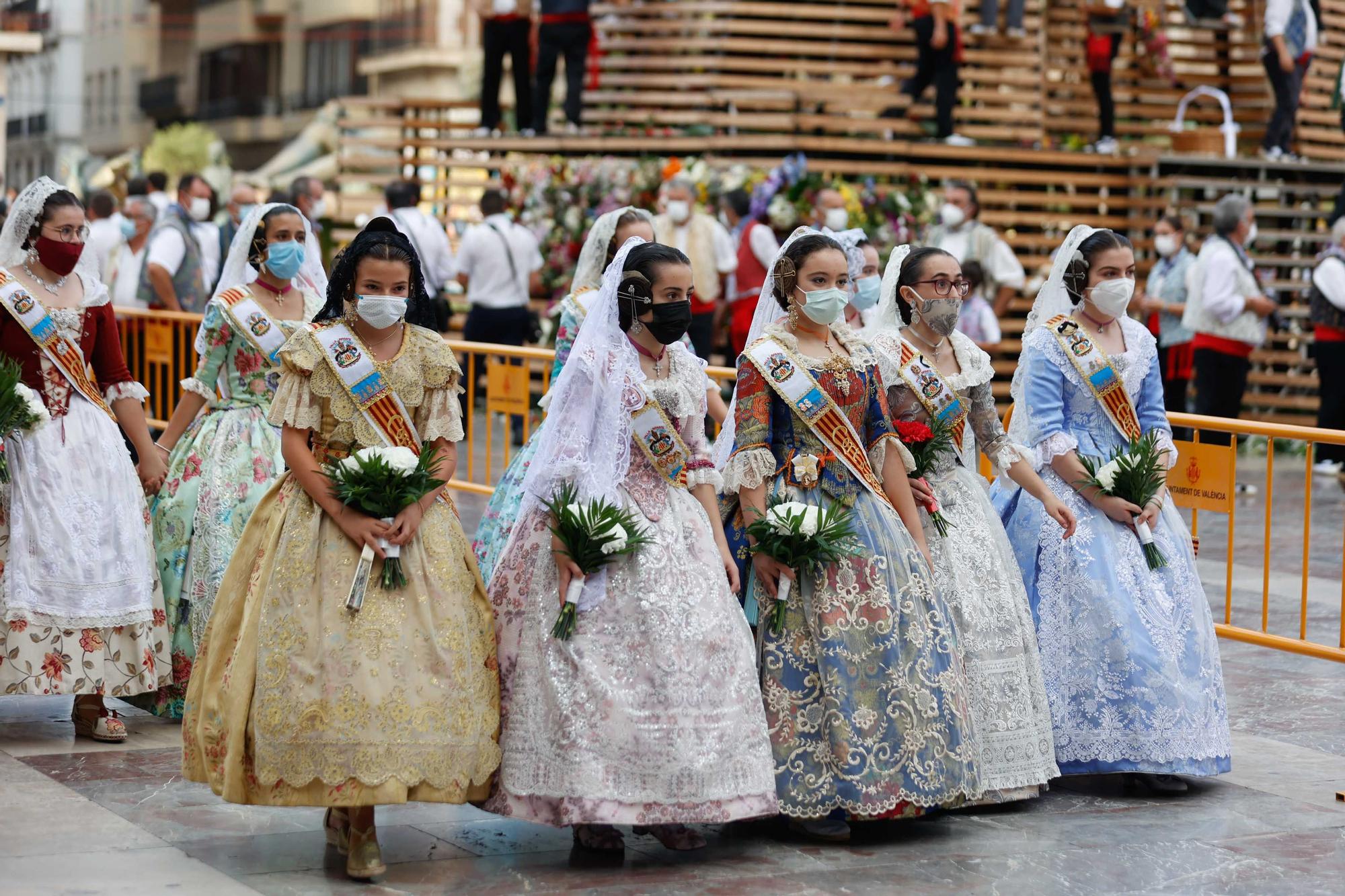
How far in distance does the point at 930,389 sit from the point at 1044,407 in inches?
24.2

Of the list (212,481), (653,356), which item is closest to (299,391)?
(653,356)

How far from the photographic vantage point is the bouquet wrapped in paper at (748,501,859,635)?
5703 millimetres

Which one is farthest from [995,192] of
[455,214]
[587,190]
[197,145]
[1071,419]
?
[197,145]

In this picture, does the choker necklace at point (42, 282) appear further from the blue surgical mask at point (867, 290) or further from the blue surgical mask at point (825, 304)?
the blue surgical mask at point (867, 290)

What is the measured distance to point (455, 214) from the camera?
18.9 m

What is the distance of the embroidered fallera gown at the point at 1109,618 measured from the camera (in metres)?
6.42

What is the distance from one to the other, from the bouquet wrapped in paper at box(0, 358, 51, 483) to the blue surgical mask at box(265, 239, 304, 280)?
38.8 inches

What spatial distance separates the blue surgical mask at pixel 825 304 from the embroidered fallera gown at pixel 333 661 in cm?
124

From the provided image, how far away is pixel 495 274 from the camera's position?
14539 millimetres

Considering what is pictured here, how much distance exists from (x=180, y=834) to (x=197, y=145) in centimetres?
2772

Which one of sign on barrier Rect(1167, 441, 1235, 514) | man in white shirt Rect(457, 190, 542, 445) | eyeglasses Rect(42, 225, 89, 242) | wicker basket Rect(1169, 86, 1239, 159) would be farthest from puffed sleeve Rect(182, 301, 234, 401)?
wicker basket Rect(1169, 86, 1239, 159)

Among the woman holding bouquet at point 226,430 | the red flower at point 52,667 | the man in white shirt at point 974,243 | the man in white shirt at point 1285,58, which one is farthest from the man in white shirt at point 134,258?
the man in white shirt at point 1285,58

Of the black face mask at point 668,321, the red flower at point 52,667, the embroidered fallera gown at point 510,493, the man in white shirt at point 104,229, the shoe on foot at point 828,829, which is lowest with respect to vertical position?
A: the shoe on foot at point 828,829

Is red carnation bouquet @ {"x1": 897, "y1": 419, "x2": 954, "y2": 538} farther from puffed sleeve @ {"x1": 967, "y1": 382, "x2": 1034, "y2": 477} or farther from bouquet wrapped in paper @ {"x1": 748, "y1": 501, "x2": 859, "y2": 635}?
bouquet wrapped in paper @ {"x1": 748, "y1": 501, "x2": 859, "y2": 635}
